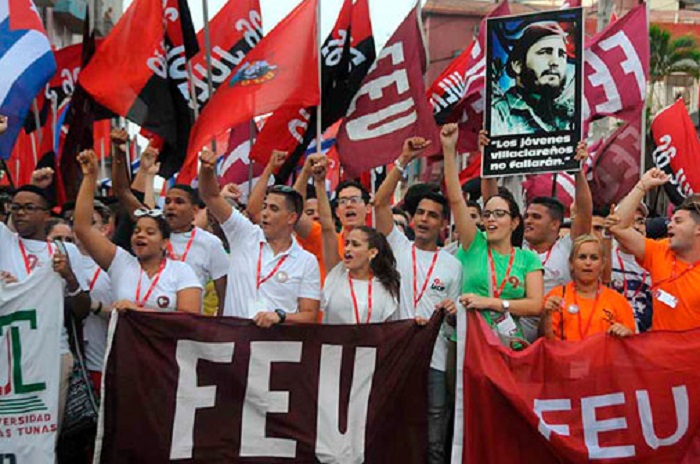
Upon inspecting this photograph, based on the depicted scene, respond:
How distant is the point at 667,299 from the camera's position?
6.77m

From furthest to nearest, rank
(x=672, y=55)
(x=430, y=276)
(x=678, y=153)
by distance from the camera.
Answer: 1. (x=672, y=55)
2. (x=678, y=153)
3. (x=430, y=276)

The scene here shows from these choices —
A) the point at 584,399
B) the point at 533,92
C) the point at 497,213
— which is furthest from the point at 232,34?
the point at 584,399

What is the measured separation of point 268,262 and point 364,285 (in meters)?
0.60

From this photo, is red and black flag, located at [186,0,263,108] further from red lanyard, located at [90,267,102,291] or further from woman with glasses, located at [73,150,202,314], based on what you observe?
woman with glasses, located at [73,150,202,314]

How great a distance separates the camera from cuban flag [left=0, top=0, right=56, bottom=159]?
840cm

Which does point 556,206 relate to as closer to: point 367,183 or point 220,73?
point 220,73

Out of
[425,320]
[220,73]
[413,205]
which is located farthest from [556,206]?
[220,73]

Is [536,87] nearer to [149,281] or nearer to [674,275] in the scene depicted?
[674,275]

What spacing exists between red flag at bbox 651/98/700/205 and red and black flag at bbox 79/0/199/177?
417 cm

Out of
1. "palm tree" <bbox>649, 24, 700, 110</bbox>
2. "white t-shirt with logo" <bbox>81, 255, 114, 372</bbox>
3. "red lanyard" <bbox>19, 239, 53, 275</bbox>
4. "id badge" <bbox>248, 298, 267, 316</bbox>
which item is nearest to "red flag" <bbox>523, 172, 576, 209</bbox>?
"id badge" <bbox>248, 298, 267, 316</bbox>

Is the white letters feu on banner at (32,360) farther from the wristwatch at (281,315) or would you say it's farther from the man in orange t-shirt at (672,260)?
the man in orange t-shirt at (672,260)

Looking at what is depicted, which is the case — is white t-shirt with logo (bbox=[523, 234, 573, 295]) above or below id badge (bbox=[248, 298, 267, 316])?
above

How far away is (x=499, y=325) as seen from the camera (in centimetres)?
653

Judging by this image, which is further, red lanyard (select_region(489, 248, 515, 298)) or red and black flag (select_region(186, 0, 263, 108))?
red and black flag (select_region(186, 0, 263, 108))
